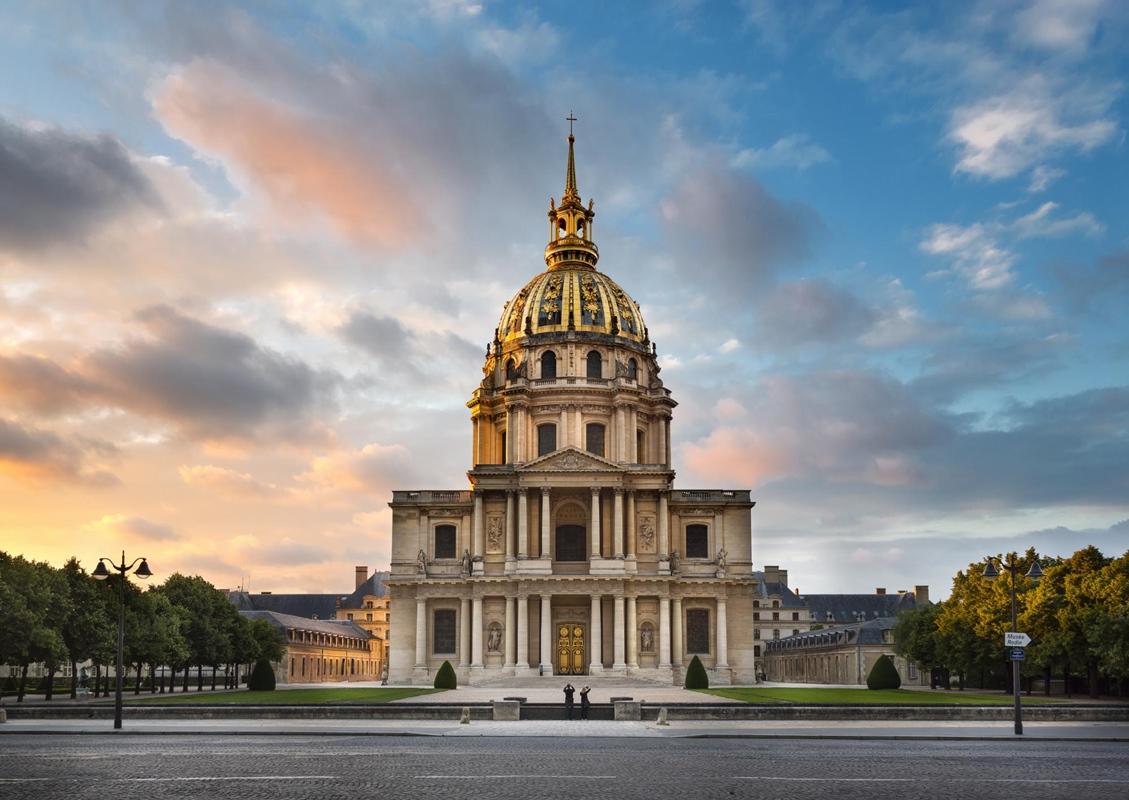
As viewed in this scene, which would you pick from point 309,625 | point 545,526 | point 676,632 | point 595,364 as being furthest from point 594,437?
point 309,625

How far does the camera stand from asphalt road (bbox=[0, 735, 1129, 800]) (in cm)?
1698

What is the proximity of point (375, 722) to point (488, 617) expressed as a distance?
4573 centimetres

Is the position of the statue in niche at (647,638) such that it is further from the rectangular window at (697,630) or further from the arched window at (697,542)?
the arched window at (697,542)

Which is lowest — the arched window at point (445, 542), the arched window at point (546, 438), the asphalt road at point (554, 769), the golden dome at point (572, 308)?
the asphalt road at point (554, 769)

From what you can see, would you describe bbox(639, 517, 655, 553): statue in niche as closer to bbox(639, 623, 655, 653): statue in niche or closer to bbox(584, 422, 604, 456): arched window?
bbox(639, 623, 655, 653): statue in niche

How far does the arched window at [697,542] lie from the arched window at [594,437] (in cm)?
1076

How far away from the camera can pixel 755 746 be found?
27625 mm

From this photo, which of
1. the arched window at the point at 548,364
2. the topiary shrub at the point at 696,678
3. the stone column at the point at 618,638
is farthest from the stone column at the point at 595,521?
the arched window at the point at 548,364

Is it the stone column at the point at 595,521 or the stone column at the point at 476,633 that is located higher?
the stone column at the point at 595,521

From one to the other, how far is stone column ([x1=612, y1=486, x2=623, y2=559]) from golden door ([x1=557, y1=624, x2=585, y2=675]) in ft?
20.6

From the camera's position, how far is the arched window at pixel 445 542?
86.2 m

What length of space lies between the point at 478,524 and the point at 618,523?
10113mm

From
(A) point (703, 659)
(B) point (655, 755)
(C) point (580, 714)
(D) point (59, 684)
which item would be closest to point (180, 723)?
(C) point (580, 714)

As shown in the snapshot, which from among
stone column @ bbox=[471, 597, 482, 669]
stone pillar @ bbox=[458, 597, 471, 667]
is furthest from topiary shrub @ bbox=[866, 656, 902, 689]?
stone pillar @ bbox=[458, 597, 471, 667]
